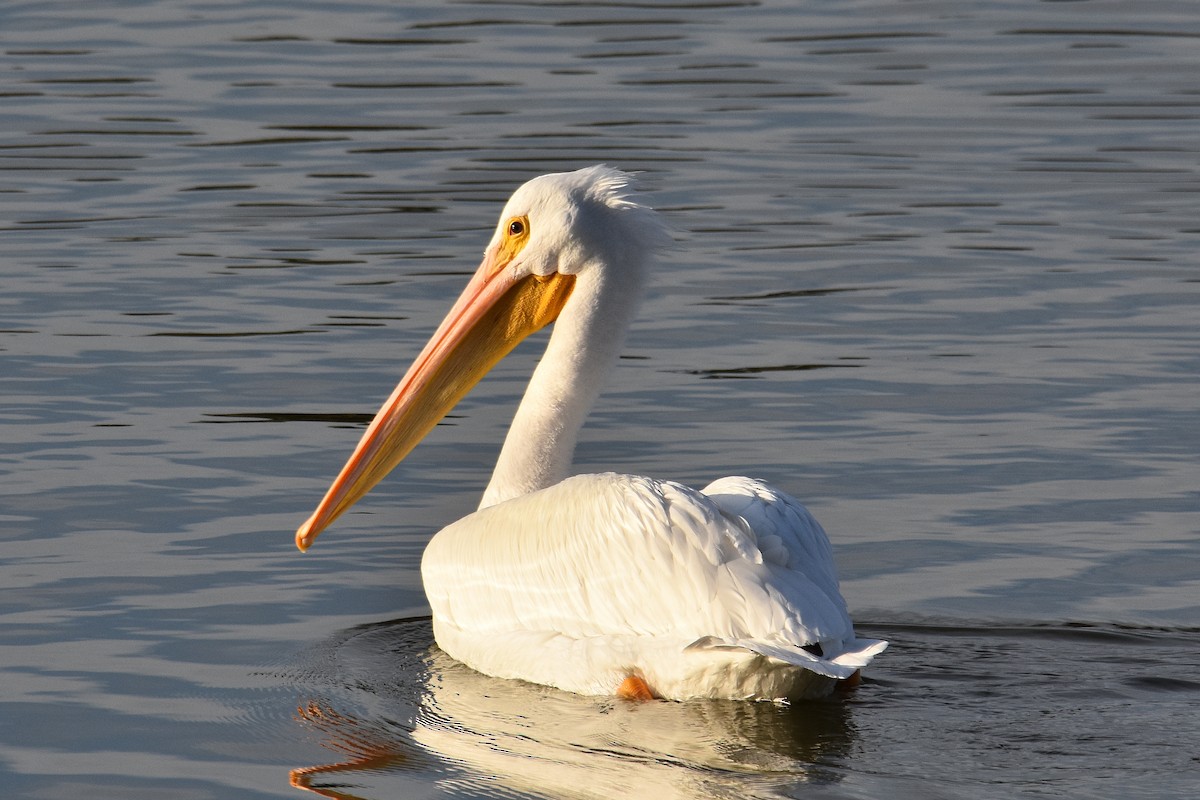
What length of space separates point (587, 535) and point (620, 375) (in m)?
3.40

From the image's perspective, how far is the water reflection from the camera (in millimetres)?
4645

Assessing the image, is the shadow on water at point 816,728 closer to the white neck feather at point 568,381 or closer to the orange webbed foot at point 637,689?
the orange webbed foot at point 637,689

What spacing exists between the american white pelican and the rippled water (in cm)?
15

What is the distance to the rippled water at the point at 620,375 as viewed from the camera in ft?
16.4

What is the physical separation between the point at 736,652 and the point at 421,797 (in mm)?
802

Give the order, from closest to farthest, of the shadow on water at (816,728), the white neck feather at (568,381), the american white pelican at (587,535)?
the shadow on water at (816,728), the american white pelican at (587,535), the white neck feather at (568,381)

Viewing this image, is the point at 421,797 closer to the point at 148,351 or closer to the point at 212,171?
the point at 148,351

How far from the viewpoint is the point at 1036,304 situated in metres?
9.55

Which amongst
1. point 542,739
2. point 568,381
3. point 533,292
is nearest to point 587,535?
point 542,739

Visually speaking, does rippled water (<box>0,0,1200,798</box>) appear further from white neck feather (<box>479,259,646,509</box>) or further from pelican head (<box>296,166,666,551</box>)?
white neck feather (<box>479,259,646,509</box>)

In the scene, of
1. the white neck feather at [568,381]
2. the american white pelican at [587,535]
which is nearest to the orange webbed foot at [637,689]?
the american white pelican at [587,535]

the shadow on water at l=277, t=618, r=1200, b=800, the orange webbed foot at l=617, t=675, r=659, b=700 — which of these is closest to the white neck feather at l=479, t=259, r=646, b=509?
the shadow on water at l=277, t=618, r=1200, b=800

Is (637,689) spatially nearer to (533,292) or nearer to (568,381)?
(568,381)

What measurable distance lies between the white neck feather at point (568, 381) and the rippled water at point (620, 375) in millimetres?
523
